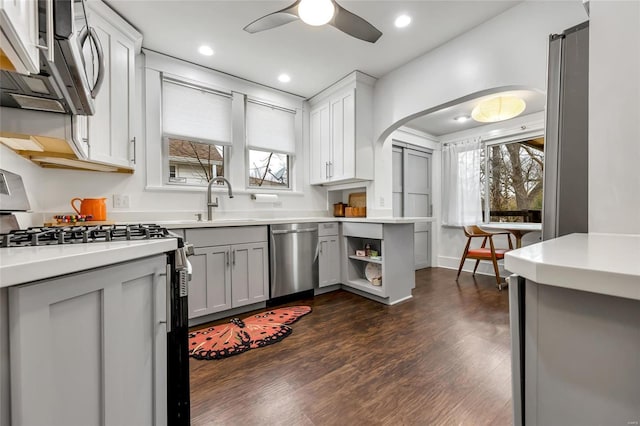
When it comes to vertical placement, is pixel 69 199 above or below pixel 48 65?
below

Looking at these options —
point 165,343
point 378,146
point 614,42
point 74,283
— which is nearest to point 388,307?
point 378,146

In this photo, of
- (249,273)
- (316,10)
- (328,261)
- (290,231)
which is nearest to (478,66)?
(316,10)

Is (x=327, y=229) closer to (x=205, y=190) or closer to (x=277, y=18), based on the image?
(x=205, y=190)

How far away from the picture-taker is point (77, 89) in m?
1.09

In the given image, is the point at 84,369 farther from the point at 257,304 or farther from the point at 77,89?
the point at 257,304

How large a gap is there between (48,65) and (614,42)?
Result: 2.02 m

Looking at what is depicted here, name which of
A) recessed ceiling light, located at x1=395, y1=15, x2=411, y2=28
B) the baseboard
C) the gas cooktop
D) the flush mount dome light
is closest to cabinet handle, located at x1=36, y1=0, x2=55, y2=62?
the gas cooktop

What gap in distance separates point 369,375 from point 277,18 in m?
2.42

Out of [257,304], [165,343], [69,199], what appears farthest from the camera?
[257,304]

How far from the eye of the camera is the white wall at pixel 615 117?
3.10ft

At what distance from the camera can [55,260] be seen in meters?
0.58

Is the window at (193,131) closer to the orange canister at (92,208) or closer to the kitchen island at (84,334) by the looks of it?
the orange canister at (92,208)

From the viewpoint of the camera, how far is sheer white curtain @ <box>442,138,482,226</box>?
4320 mm

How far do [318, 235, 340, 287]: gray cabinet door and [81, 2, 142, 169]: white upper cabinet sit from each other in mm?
2078
